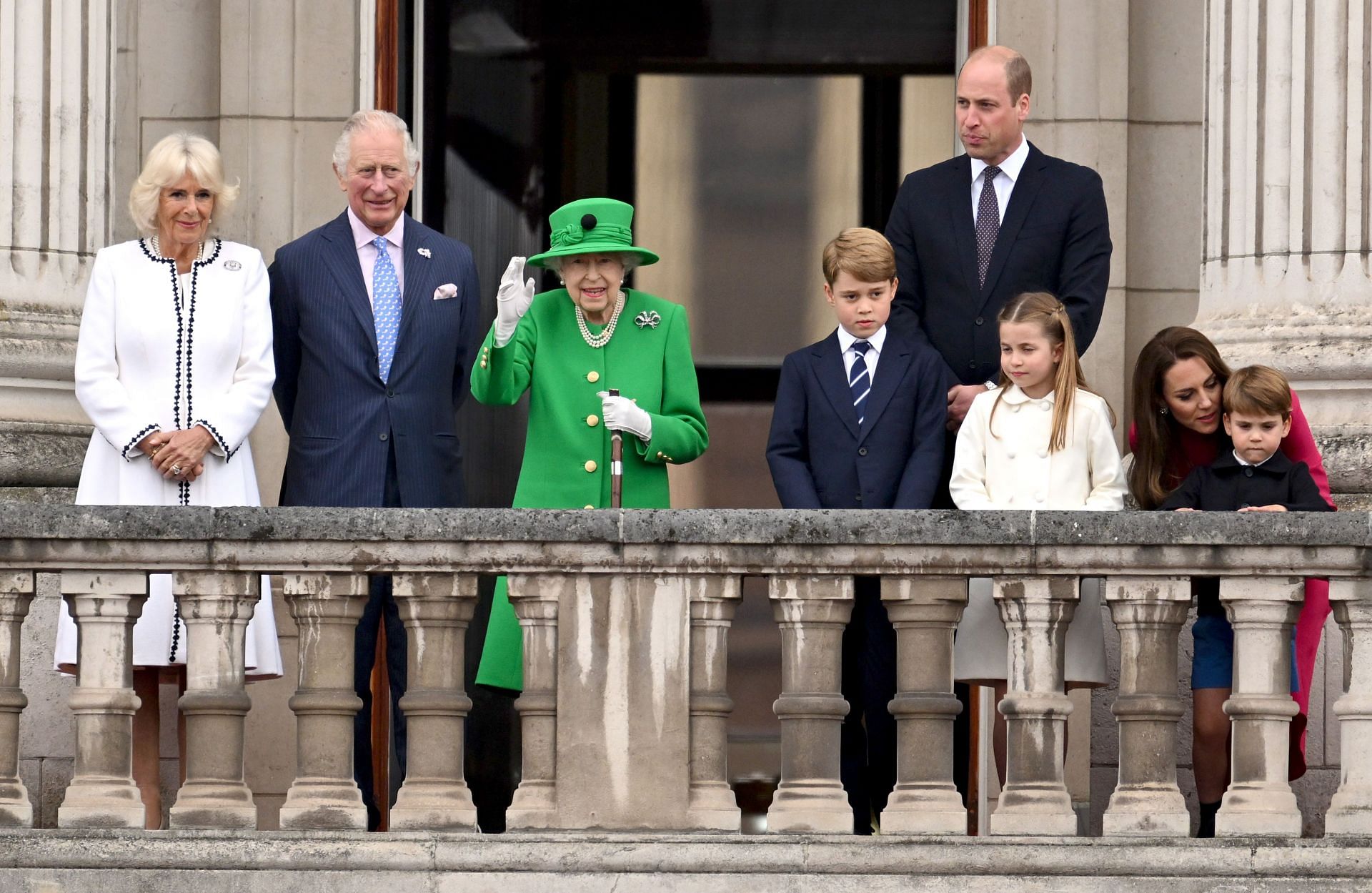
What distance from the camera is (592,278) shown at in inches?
253

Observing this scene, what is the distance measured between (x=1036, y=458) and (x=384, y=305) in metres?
1.92

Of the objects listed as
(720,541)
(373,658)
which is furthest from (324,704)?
(720,541)

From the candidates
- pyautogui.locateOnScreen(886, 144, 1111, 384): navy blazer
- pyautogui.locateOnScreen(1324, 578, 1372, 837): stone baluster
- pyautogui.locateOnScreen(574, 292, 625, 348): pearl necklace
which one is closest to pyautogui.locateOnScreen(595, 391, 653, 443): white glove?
pyautogui.locateOnScreen(574, 292, 625, 348): pearl necklace

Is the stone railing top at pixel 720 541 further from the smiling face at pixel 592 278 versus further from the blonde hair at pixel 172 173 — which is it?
the blonde hair at pixel 172 173

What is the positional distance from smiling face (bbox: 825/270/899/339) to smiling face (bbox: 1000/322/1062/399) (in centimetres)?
35

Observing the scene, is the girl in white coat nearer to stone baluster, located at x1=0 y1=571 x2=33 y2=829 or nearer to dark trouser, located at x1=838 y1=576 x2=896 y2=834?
dark trouser, located at x1=838 y1=576 x2=896 y2=834

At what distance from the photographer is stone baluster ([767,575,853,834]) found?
5727 mm

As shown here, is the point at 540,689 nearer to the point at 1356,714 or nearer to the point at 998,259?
the point at 998,259

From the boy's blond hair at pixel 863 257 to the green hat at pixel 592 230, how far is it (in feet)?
1.83

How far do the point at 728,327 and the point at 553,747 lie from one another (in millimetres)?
4203

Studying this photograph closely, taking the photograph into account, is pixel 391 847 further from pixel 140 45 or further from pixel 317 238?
pixel 140 45

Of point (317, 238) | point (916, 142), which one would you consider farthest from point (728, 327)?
point (317, 238)

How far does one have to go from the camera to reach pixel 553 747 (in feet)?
19.0

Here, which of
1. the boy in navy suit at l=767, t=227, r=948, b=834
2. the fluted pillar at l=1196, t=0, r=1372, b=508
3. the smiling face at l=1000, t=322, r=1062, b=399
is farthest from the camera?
the fluted pillar at l=1196, t=0, r=1372, b=508
